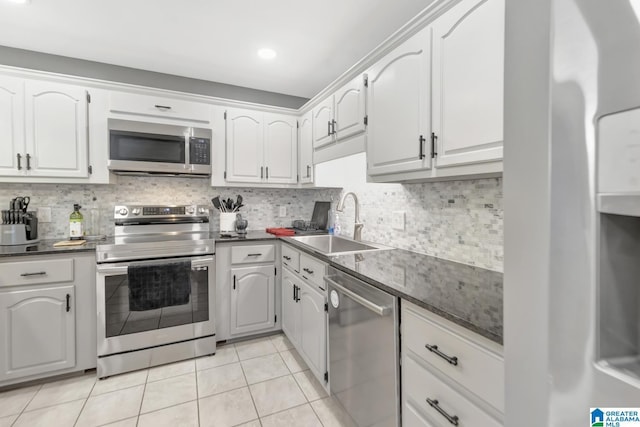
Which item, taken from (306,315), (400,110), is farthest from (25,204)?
(400,110)

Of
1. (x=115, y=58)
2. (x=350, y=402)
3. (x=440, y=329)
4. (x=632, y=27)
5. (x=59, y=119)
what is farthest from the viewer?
(x=115, y=58)

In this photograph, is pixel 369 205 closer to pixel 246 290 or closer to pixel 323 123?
pixel 323 123

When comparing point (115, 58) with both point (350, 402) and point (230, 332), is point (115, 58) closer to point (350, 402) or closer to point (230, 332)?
point (230, 332)

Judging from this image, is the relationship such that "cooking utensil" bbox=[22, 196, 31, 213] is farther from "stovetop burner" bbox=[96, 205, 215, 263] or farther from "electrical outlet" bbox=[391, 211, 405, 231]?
"electrical outlet" bbox=[391, 211, 405, 231]

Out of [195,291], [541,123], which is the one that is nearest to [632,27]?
[541,123]

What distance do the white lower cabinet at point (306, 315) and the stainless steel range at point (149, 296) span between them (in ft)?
2.01

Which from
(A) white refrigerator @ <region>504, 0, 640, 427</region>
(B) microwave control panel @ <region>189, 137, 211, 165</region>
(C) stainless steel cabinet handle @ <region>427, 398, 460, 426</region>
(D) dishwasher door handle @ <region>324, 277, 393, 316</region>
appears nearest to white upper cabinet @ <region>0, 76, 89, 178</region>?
(B) microwave control panel @ <region>189, 137, 211, 165</region>

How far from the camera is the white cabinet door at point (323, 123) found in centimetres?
231

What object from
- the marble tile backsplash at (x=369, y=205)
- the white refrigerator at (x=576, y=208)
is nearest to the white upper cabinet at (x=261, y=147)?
the marble tile backsplash at (x=369, y=205)

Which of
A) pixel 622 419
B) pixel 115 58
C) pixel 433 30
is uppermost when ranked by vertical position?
pixel 115 58

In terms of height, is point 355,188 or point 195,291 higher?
point 355,188

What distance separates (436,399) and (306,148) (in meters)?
2.29

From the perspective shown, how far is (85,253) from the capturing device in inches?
82.0

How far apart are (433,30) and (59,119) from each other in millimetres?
2648
